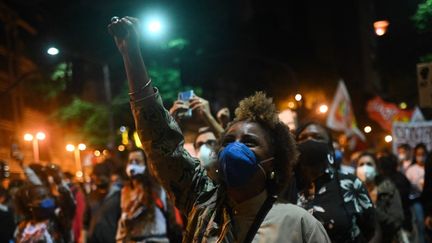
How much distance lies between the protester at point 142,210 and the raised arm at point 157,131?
321 centimetres

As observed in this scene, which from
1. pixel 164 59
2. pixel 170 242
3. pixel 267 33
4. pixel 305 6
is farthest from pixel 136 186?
pixel 305 6

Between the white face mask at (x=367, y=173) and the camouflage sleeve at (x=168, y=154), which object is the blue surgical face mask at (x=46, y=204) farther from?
the white face mask at (x=367, y=173)

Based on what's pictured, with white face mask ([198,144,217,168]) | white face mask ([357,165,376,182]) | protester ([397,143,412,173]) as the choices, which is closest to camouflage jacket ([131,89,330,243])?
white face mask ([198,144,217,168])

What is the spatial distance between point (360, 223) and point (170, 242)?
2527mm

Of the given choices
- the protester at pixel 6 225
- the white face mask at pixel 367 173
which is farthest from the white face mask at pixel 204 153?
the white face mask at pixel 367 173

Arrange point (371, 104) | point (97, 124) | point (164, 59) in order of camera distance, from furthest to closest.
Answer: point (97, 124) < point (164, 59) < point (371, 104)

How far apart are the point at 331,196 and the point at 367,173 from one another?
3685 mm

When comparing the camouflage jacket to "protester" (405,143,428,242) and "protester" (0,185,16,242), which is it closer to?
"protester" (0,185,16,242)

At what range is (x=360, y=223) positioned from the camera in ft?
13.5

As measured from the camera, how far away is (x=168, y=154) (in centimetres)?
275

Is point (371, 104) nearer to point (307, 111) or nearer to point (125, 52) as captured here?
point (307, 111)

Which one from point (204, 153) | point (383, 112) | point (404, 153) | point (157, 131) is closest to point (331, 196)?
point (204, 153)

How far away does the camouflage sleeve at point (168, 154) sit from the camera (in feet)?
8.82

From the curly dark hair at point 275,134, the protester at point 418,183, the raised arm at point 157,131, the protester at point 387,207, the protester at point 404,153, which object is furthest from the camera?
the protester at point 404,153
